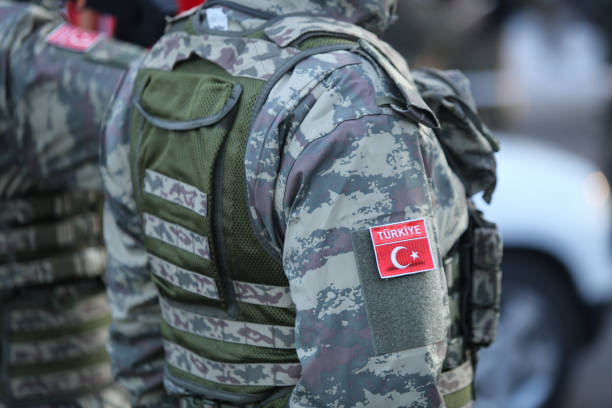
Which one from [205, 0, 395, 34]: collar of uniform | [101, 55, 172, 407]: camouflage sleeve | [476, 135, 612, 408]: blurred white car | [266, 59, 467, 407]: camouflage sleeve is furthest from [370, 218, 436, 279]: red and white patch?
[476, 135, 612, 408]: blurred white car

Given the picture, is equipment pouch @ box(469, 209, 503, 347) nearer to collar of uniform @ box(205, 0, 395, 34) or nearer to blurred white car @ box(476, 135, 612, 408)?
collar of uniform @ box(205, 0, 395, 34)

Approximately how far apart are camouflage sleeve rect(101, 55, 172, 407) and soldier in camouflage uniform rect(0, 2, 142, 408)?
30 centimetres

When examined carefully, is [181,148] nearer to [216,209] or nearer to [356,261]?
[216,209]

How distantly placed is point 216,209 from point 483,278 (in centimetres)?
63

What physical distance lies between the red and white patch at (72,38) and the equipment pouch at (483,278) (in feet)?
3.77

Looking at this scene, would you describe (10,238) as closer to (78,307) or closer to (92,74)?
(78,307)

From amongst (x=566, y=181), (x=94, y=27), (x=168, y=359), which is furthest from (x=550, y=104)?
(x=168, y=359)

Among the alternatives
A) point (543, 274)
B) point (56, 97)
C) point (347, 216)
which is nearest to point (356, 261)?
point (347, 216)

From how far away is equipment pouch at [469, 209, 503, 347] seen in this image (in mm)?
1861

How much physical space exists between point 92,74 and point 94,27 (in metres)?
0.67

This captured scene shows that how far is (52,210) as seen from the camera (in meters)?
2.45

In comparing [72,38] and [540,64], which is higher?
[72,38]

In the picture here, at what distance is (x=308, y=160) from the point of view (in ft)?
4.75

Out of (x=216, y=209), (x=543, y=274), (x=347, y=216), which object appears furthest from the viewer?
(x=543, y=274)
